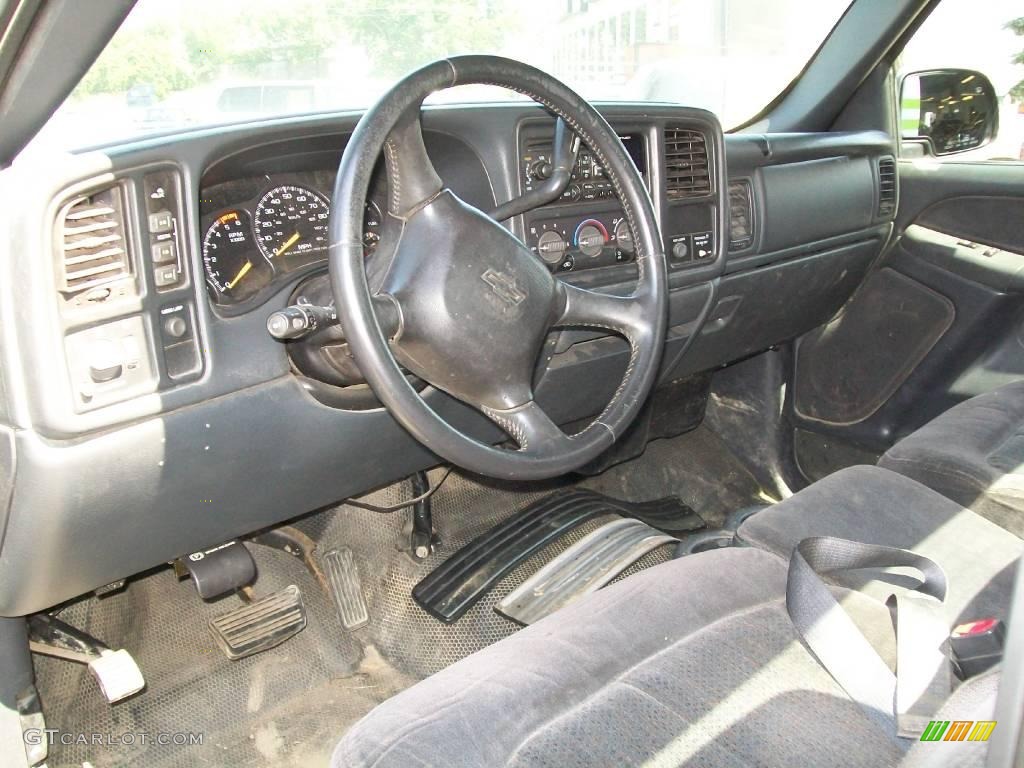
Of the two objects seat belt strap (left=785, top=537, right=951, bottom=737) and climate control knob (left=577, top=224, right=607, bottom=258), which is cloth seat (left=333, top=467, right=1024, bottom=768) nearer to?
seat belt strap (left=785, top=537, right=951, bottom=737)

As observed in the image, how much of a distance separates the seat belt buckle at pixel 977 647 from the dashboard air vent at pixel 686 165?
1.20 metres

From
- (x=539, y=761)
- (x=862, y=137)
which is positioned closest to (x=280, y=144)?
(x=539, y=761)

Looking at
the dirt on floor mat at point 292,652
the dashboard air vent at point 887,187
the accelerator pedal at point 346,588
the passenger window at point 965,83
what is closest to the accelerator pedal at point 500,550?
the dirt on floor mat at point 292,652

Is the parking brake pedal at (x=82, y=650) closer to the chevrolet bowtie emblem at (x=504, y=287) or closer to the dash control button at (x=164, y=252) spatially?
the dash control button at (x=164, y=252)

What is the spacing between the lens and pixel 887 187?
8.87 ft

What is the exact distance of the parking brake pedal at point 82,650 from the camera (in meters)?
1.71

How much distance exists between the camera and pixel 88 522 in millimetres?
1393

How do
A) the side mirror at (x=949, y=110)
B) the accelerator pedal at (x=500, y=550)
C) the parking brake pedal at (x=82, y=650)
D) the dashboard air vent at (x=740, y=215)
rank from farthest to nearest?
the side mirror at (x=949, y=110) < the dashboard air vent at (x=740, y=215) < the accelerator pedal at (x=500, y=550) < the parking brake pedal at (x=82, y=650)

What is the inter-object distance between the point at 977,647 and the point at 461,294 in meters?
0.83

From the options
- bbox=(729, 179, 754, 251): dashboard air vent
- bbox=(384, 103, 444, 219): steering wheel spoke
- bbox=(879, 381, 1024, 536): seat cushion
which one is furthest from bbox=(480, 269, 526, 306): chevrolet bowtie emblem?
bbox=(729, 179, 754, 251): dashboard air vent

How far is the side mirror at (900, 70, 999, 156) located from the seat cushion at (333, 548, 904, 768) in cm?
191

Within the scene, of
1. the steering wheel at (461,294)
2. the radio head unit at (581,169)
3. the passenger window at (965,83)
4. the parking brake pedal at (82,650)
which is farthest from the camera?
the passenger window at (965,83)

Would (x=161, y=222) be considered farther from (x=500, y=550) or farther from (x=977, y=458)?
(x=977, y=458)

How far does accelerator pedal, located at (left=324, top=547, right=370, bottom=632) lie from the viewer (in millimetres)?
2154
